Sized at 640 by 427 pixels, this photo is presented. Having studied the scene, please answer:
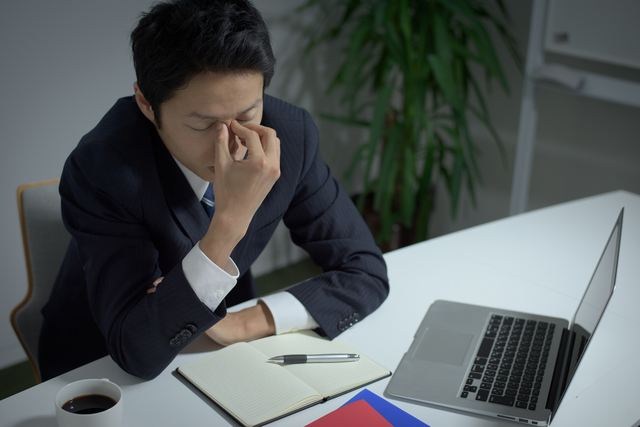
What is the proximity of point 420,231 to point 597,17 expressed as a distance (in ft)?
4.02

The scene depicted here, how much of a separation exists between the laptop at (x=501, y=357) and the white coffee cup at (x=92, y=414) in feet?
1.45

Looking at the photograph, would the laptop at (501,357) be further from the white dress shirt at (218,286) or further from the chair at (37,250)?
the chair at (37,250)

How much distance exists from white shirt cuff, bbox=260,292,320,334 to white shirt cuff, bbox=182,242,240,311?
158 millimetres

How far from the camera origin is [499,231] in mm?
1730

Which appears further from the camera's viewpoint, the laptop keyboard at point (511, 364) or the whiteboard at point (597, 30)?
the whiteboard at point (597, 30)

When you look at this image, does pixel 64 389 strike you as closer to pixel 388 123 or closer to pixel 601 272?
pixel 601 272

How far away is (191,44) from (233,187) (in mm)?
264

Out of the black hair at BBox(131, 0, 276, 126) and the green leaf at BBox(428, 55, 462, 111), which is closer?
the black hair at BBox(131, 0, 276, 126)

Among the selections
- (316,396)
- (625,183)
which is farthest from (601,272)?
(625,183)

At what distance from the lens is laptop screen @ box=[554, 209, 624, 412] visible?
913 millimetres

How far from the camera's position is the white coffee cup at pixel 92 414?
82cm

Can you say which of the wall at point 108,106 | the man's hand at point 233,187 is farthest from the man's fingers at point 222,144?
the wall at point 108,106

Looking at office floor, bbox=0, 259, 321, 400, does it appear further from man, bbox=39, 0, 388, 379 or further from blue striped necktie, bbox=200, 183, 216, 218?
blue striped necktie, bbox=200, 183, 216, 218

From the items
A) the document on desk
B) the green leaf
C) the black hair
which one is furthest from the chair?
the green leaf
